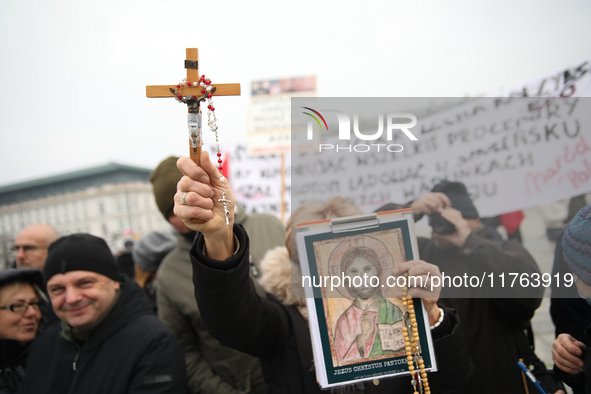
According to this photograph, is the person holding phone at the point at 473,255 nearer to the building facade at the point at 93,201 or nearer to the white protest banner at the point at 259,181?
the white protest banner at the point at 259,181

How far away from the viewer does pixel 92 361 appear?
1.85m

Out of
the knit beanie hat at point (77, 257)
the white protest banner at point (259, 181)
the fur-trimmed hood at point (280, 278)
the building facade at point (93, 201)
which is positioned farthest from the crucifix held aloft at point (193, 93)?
the building facade at point (93, 201)

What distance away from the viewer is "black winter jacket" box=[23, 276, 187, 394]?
1767mm

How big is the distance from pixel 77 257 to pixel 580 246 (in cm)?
239

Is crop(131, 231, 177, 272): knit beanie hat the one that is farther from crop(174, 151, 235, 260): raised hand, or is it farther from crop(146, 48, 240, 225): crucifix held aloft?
crop(146, 48, 240, 225): crucifix held aloft

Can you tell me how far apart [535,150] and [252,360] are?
200 centimetres

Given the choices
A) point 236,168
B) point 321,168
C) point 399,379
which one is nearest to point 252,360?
point 399,379

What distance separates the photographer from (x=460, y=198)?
60.6 inches

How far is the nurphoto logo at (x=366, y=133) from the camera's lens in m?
1.37

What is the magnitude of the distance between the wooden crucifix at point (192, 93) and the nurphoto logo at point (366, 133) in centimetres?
36

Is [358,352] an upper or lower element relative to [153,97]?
lower

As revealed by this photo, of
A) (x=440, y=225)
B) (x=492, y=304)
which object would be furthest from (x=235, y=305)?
(x=492, y=304)

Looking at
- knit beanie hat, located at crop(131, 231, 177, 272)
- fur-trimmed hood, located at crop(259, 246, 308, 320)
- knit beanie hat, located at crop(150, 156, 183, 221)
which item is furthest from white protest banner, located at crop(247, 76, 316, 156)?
fur-trimmed hood, located at crop(259, 246, 308, 320)

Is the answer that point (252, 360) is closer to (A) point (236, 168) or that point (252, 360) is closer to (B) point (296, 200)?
(B) point (296, 200)
